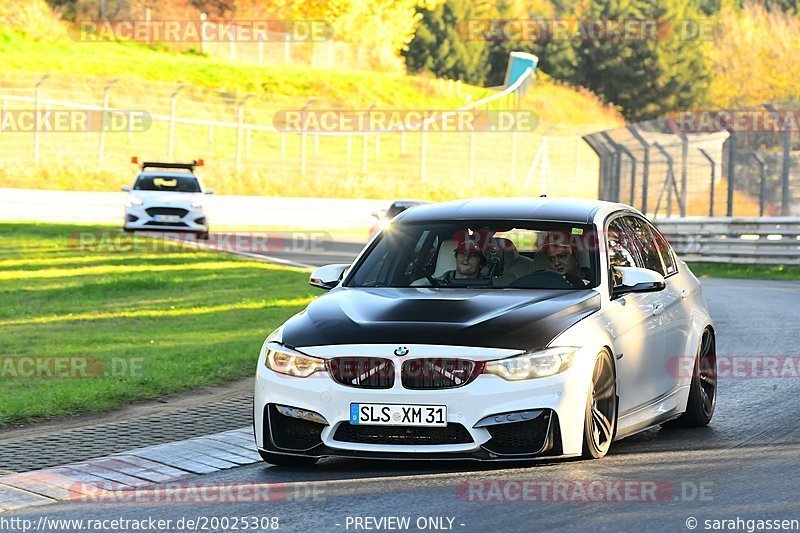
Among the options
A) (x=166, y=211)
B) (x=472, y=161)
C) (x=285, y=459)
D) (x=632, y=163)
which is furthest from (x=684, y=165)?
(x=472, y=161)

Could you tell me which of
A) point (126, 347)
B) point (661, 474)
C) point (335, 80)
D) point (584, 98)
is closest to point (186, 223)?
point (126, 347)

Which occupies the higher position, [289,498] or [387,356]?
[387,356]

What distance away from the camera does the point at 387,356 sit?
25.2 ft

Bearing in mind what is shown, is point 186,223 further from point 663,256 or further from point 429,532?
point 429,532

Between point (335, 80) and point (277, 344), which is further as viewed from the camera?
point (335, 80)

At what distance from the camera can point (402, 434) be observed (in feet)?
25.3

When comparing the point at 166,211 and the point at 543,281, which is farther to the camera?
the point at 166,211

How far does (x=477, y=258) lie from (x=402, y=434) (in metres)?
1.89

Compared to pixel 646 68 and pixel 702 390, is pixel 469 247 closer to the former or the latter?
pixel 702 390

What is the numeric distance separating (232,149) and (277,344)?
1918 inches

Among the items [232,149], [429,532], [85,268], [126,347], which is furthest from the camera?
[232,149]

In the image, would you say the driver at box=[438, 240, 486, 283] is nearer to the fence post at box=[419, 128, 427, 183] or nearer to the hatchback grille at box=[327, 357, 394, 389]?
the hatchback grille at box=[327, 357, 394, 389]

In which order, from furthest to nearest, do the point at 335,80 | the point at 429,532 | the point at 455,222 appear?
1. the point at 335,80
2. the point at 455,222
3. the point at 429,532

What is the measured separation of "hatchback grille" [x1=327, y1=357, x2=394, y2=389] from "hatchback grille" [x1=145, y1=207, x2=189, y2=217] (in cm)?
2473
